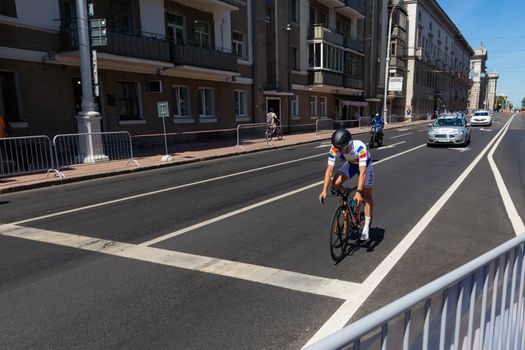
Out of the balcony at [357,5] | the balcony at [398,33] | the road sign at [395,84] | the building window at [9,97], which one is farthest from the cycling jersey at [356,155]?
the balcony at [398,33]

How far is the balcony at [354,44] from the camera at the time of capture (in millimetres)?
38162

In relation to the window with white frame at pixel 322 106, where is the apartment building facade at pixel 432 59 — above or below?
above

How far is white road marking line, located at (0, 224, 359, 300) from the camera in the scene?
4.23m

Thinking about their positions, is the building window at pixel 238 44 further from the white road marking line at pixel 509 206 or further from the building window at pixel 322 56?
the white road marking line at pixel 509 206

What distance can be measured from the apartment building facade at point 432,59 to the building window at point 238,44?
4103cm

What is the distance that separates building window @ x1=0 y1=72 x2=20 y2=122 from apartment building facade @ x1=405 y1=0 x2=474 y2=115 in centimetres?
5566

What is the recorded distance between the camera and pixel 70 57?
15.6m

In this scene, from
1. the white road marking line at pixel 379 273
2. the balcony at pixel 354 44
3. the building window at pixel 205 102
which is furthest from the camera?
the balcony at pixel 354 44

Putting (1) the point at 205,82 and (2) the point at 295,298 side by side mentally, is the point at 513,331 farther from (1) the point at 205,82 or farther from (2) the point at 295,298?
(1) the point at 205,82

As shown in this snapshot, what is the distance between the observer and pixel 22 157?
11.7m

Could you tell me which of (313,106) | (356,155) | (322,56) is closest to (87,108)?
(356,155)

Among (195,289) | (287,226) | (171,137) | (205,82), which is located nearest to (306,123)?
(205,82)

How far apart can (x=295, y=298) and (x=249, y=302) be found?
→ 460 millimetres

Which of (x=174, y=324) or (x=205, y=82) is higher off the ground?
(x=205, y=82)
